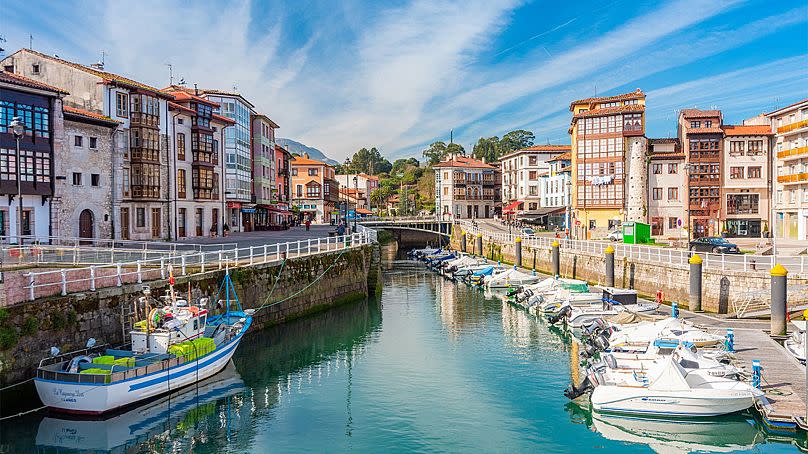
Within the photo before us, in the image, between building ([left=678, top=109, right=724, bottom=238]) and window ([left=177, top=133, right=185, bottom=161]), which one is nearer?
window ([left=177, top=133, right=185, bottom=161])

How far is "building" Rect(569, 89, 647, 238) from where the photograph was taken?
238ft

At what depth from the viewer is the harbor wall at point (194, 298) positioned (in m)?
20.9

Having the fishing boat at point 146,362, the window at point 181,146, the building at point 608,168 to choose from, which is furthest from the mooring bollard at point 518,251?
the fishing boat at point 146,362

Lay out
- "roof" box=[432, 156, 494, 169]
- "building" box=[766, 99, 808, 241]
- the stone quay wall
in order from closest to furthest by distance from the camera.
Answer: the stone quay wall < "building" box=[766, 99, 808, 241] < "roof" box=[432, 156, 494, 169]

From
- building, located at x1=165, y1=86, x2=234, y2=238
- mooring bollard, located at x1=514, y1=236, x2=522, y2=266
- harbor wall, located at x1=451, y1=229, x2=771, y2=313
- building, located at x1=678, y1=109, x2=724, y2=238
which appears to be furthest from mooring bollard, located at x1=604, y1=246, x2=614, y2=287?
building, located at x1=165, y1=86, x2=234, y2=238

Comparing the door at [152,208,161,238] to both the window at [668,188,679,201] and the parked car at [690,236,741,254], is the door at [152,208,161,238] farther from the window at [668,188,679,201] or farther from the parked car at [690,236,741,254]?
the window at [668,188,679,201]

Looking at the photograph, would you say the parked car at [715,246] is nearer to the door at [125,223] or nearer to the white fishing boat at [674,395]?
the white fishing boat at [674,395]

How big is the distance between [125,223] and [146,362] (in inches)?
1194

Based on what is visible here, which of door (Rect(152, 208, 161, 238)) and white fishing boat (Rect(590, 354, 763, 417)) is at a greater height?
door (Rect(152, 208, 161, 238))

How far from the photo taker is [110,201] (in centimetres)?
4700

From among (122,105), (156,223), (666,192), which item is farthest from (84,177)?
(666,192)

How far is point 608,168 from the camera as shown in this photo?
74.0 meters

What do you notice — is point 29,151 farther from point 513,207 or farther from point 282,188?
point 513,207

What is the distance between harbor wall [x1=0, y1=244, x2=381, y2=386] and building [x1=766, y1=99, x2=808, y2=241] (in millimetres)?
43410
